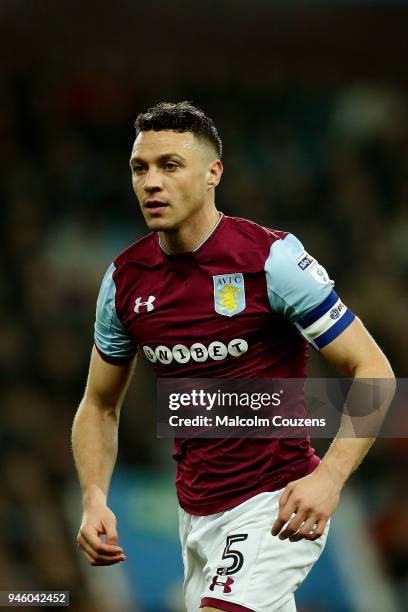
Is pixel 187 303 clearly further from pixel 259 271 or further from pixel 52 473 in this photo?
pixel 52 473

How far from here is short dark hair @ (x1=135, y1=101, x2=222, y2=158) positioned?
3.83 m

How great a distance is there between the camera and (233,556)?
3.62m

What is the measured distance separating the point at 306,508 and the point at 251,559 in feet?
1.43

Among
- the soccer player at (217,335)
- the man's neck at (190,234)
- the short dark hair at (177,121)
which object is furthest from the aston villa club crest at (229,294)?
the short dark hair at (177,121)

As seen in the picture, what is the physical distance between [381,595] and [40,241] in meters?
4.41

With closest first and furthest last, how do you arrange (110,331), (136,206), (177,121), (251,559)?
(251,559) → (177,121) → (110,331) → (136,206)

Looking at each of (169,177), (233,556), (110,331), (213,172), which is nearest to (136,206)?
(110,331)

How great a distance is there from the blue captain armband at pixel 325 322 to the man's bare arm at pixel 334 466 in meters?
0.02

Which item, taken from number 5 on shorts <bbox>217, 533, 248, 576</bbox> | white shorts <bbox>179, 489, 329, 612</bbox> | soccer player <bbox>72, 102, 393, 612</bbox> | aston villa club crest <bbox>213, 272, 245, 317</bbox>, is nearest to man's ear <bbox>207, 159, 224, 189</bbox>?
soccer player <bbox>72, 102, 393, 612</bbox>

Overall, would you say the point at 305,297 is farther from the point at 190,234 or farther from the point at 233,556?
the point at 233,556

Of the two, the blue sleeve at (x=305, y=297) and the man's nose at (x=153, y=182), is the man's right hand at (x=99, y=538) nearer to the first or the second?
the blue sleeve at (x=305, y=297)

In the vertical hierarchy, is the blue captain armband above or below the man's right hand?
above

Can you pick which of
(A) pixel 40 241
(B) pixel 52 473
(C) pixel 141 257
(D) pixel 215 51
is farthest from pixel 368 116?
(C) pixel 141 257

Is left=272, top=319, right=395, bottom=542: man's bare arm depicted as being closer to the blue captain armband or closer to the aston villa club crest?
the blue captain armband
